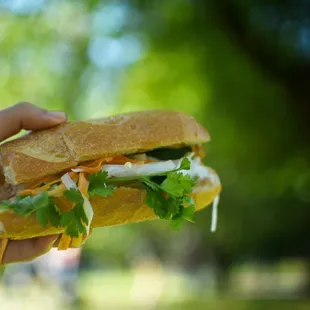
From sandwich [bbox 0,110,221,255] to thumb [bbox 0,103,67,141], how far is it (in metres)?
0.05

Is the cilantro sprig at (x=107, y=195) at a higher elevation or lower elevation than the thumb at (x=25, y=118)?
lower

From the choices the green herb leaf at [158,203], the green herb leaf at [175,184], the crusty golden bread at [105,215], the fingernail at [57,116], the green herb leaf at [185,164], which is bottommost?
the crusty golden bread at [105,215]

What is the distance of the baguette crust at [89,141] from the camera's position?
2.78 meters

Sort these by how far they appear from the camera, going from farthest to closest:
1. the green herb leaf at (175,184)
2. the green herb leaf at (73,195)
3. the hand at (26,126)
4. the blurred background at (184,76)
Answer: the blurred background at (184,76), the hand at (26,126), the green herb leaf at (175,184), the green herb leaf at (73,195)

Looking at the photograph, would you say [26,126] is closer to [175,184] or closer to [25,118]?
[25,118]

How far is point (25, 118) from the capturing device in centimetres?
306

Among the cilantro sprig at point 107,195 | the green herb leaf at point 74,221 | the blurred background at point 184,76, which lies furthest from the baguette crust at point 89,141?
the blurred background at point 184,76

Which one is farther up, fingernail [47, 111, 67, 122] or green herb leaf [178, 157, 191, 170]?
fingernail [47, 111, 67, 122]

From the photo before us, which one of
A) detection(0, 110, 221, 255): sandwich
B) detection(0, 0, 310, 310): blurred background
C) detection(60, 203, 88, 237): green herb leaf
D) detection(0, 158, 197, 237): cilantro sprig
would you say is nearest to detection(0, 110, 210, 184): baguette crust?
detection(0, 110, 221, 255): sandwich

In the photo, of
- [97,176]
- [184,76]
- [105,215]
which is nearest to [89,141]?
[97,176]

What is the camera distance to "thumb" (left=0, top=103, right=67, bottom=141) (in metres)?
3.03

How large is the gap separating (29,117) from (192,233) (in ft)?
82.3

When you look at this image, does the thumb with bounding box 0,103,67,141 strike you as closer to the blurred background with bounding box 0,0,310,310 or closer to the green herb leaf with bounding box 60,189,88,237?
the green herb leaf with bounding box 60,189,88,237

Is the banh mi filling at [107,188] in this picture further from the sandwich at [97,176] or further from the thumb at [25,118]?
the thumb at [25,118]
